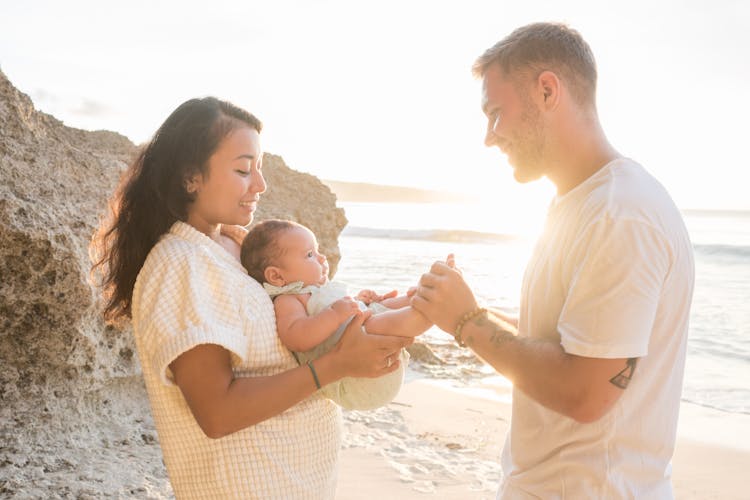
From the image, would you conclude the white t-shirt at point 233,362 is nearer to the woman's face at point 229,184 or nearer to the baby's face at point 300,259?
the woman's face at point 229,184

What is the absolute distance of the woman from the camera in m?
1.89

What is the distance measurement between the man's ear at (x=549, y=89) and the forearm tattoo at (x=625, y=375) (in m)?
0.87

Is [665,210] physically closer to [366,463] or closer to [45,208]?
[45,208]

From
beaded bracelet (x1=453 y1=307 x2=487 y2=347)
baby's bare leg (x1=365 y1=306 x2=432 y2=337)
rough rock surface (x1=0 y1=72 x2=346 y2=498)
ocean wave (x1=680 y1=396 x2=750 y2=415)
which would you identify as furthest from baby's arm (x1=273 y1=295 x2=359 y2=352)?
ocean wave (x1=680 y1=396 x2=750 y2=415)

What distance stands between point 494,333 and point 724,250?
22699mm

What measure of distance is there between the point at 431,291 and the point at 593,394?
65 cm

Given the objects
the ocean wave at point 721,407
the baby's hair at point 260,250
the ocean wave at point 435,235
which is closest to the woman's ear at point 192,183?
the baby's hair at point 260,250

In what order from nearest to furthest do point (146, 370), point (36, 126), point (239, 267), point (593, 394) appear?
point (593, 394), point (146, 370), point (239, 267), point (36, 126)

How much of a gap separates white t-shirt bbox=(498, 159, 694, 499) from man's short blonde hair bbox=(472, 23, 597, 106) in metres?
0.37

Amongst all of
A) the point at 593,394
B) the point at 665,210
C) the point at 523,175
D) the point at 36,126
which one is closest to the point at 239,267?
the point at 523,175

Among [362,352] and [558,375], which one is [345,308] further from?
[558,375]

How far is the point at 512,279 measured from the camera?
51.9ft

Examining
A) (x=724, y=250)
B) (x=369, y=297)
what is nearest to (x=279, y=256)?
(x=369, y=297)

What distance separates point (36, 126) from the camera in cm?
384
